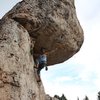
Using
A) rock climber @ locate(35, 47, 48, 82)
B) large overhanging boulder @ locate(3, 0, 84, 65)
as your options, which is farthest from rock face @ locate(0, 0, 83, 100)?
rock climber @ locate(35, 47, 48, 82)

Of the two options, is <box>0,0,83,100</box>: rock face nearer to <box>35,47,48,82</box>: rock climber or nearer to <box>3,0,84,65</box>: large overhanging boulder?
<box>3,0,84,65</box>: large overhanging boulder

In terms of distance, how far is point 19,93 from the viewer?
46.7ft

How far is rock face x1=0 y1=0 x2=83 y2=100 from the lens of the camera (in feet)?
47.5

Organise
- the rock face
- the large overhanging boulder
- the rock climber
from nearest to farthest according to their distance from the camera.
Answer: the rock face → the large overhanging boulder → the rock climber

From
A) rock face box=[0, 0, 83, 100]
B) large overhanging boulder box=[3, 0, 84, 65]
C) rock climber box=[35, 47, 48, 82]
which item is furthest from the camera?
rock climber box=[35, 47, 48, 82]

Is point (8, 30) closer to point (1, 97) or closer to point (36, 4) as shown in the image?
point (36, 4)

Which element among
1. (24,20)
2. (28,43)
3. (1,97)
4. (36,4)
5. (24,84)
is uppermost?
(36,4)

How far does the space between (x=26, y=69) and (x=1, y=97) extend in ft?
8.78

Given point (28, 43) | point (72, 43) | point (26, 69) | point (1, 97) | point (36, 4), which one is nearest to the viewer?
point (1, 97)

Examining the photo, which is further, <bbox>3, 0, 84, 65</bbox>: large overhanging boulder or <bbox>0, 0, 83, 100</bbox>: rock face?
<bbox>3, 0, 84, 65</bbox>: large overhanging boulder

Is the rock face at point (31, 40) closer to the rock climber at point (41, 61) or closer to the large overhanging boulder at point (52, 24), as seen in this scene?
the large overhanging boulder at point (52, 24)

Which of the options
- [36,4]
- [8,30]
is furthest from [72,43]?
[8,30]

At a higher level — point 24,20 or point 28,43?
point 24,20

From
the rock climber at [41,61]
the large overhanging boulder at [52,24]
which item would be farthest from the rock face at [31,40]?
the rock climber at [41,61]
